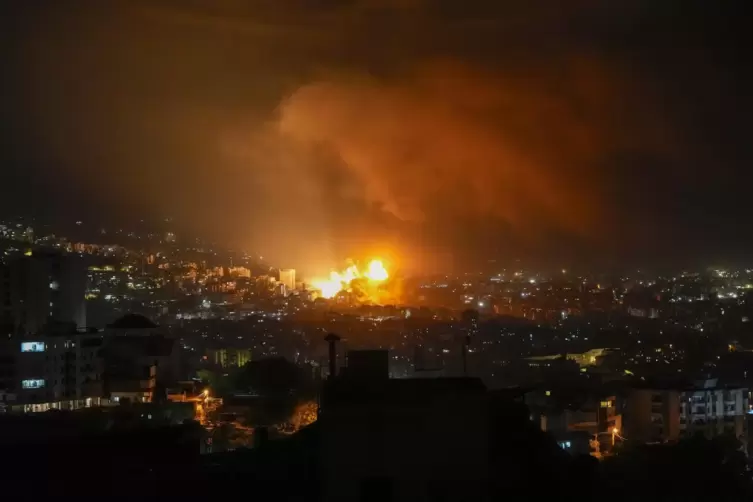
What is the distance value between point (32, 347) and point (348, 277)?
2256 centimetres

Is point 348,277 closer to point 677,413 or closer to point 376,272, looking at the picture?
point 376,272

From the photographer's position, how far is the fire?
36.2m

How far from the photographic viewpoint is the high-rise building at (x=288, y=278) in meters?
39.7

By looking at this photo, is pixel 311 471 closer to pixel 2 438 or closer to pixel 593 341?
pixel 2 438

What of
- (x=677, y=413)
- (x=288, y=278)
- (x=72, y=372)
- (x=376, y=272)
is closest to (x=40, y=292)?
(x=72, y=372)

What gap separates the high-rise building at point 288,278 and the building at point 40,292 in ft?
66.5

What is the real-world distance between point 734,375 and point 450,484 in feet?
55.1

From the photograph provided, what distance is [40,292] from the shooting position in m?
17.6

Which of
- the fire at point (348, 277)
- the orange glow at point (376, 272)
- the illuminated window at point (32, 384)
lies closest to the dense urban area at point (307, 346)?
the illuminated window at point (32, 384)

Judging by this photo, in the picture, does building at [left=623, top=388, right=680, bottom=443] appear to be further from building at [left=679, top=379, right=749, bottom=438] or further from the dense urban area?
building at [left=679, top=379, right=749, bottom=438]

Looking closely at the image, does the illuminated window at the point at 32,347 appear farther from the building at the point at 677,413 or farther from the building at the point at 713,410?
the building at the point at 713,410

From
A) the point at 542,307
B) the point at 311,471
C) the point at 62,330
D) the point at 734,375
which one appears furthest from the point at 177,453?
the point at 542,307

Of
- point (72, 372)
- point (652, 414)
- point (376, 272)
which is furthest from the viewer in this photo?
point (376, 272)

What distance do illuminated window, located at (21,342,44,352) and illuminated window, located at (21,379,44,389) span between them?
1.56 feet
